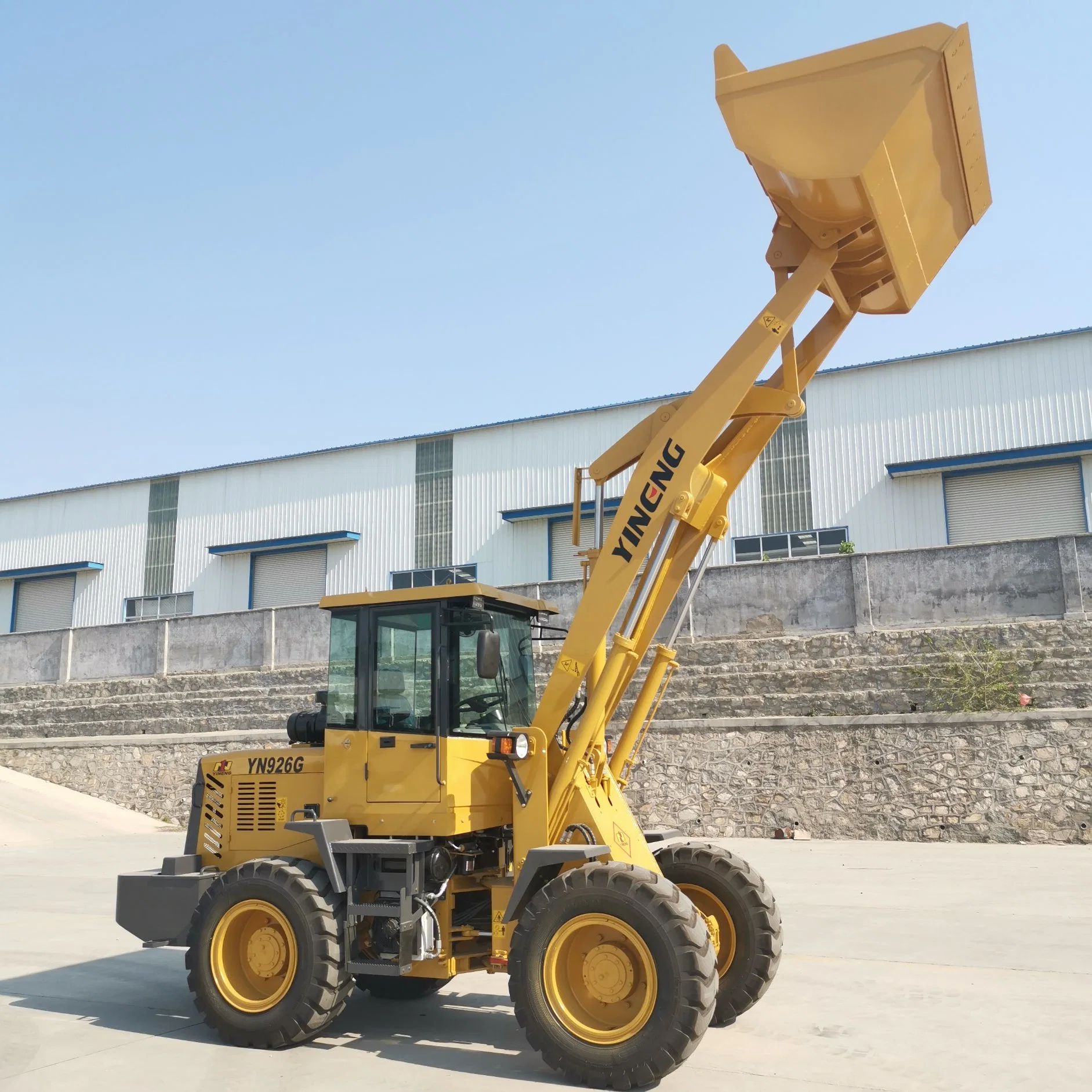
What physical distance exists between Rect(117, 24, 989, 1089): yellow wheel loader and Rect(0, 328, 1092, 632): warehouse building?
578 inches

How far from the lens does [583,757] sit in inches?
253

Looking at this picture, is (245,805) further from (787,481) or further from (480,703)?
(787,481)

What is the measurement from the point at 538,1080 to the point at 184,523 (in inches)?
1317

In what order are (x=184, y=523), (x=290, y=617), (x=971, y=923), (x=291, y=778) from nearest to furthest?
(x=291, y=778) < (x=971, y=923) < (x=290, y=617) < (x=184, y=523)

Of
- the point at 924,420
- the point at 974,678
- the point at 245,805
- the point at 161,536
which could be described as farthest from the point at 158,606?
the point at 245,805

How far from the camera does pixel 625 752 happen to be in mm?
7078

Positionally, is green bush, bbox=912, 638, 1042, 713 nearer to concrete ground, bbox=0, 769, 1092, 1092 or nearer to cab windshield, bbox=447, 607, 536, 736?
→ concrete ground, bbox=0, 769, 1092, 1092

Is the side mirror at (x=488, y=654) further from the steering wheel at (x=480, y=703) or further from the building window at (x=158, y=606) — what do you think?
the building window at (x=158, y=606)

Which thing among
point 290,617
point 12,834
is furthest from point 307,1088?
point 290,617

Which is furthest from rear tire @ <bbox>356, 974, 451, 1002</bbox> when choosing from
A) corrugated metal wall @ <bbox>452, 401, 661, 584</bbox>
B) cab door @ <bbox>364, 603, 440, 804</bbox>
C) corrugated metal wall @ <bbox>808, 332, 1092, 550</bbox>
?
corrugated metal wall @ <bbox>452, 401, 661, 584</bbox>

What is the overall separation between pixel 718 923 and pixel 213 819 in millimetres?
3628

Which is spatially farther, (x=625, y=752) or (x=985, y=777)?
(x=985, y=777)

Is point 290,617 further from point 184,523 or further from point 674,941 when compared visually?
point 674,941

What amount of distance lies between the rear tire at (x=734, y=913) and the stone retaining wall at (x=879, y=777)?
37.6 feet
